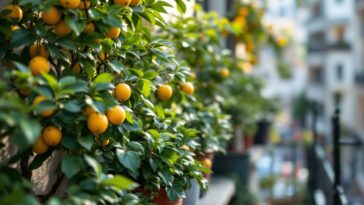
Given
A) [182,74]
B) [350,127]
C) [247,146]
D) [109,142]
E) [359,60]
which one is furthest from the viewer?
[350,127]

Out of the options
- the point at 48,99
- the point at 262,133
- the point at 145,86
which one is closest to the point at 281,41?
the point at 262,133

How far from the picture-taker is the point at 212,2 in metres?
4.29

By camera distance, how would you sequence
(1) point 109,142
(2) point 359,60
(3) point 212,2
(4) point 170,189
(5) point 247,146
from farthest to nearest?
(2) point 359,60
(5) point 247,146
(3) point 212,2
(4) point 170,189
(1) point 109,142

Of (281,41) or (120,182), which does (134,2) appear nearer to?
(120,182)

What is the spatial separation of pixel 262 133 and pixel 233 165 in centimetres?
147

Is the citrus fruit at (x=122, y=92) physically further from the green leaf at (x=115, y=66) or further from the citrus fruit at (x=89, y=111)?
the citrus fruit at (x=89, y=111)

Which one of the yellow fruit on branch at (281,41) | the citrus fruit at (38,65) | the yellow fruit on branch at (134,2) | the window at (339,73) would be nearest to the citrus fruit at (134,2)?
the yellow fruit on branch at (134,2)

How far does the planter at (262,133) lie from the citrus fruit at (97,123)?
425 centimetres

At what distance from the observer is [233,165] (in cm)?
386

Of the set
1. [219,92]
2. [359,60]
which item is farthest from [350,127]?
[219,92]

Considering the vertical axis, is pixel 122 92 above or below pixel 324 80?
above

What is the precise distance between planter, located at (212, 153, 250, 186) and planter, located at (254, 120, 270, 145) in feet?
4.19

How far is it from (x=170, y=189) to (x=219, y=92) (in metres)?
1.53

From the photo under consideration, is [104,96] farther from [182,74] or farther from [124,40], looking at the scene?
[182,74]
